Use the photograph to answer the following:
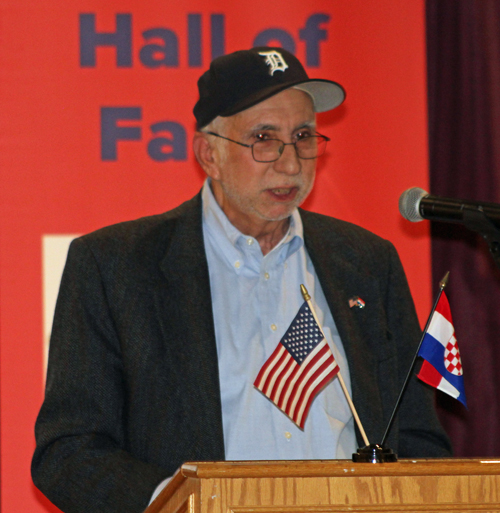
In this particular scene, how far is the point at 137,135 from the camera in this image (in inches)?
120

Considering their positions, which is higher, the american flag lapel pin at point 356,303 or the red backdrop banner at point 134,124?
the red backdrop banner at point 134,124

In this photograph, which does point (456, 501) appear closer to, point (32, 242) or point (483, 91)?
point (32, 242)

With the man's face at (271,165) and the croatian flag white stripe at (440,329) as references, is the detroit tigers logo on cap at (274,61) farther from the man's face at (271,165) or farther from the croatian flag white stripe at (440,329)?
the croatian flag white stripe at (440,329)

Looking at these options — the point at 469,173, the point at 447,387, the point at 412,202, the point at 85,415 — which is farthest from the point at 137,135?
the point at 447,387

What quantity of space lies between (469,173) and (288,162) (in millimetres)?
1244

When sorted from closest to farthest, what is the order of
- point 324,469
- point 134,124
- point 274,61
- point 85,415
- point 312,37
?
point 324,469 → point 85,415 → point 274,61 → point 134,124 → point 312,37

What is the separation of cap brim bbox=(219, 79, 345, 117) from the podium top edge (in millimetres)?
1367

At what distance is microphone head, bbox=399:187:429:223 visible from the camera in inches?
67.8

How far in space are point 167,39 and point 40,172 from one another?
0.72 meters

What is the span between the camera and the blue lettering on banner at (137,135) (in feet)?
9.87

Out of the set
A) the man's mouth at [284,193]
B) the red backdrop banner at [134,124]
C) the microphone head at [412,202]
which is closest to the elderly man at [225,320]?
the man's mouth at [284,193]

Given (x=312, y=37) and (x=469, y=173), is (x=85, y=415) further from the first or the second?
(x=469, y=173)

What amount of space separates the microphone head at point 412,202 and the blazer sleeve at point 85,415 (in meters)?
0.90

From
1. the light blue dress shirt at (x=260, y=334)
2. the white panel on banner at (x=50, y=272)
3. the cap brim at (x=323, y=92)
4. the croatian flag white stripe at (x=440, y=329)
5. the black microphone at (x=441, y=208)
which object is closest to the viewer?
the black microphone at (x=441, y=208)
